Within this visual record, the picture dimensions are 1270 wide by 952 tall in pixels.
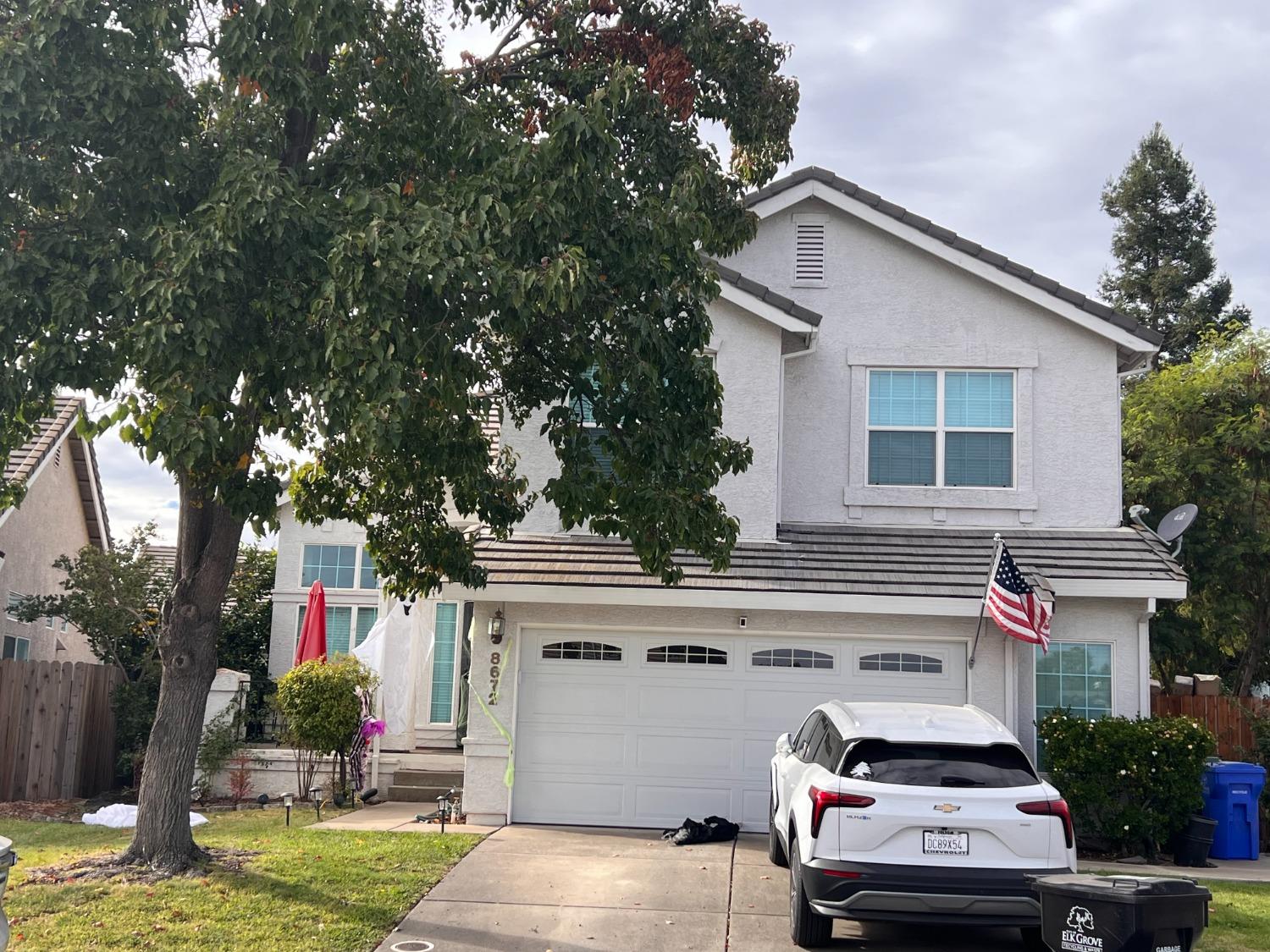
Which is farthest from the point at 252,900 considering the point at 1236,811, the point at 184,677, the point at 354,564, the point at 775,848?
the point at 354,564

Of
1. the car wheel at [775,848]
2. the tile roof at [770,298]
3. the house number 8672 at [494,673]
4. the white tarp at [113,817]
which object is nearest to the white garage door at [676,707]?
the house number 8672 at [494,673]

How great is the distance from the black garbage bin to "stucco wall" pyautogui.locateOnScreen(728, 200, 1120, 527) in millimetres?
8629

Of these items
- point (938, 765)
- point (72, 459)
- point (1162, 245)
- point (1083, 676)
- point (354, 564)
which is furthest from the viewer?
point (1162, 245)

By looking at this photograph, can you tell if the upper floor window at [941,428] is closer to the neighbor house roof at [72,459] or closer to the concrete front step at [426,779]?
the concrete front step at [426,779]

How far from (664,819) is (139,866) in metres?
5.75

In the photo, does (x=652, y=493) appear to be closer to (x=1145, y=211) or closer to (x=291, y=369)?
(x=291, y=369)

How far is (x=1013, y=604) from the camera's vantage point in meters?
12.8

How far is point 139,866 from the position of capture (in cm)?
1015

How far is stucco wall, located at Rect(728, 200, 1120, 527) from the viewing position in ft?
49.8

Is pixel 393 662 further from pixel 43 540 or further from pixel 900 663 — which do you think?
pixel 43 540

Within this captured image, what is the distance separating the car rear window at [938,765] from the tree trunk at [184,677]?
5.23 meters

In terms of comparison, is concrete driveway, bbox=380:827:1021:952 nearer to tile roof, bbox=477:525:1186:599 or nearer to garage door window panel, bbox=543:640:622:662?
garage door window panel, bbox=543:640:622:662

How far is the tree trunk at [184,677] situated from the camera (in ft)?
33.7

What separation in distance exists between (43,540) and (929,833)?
20176mm
